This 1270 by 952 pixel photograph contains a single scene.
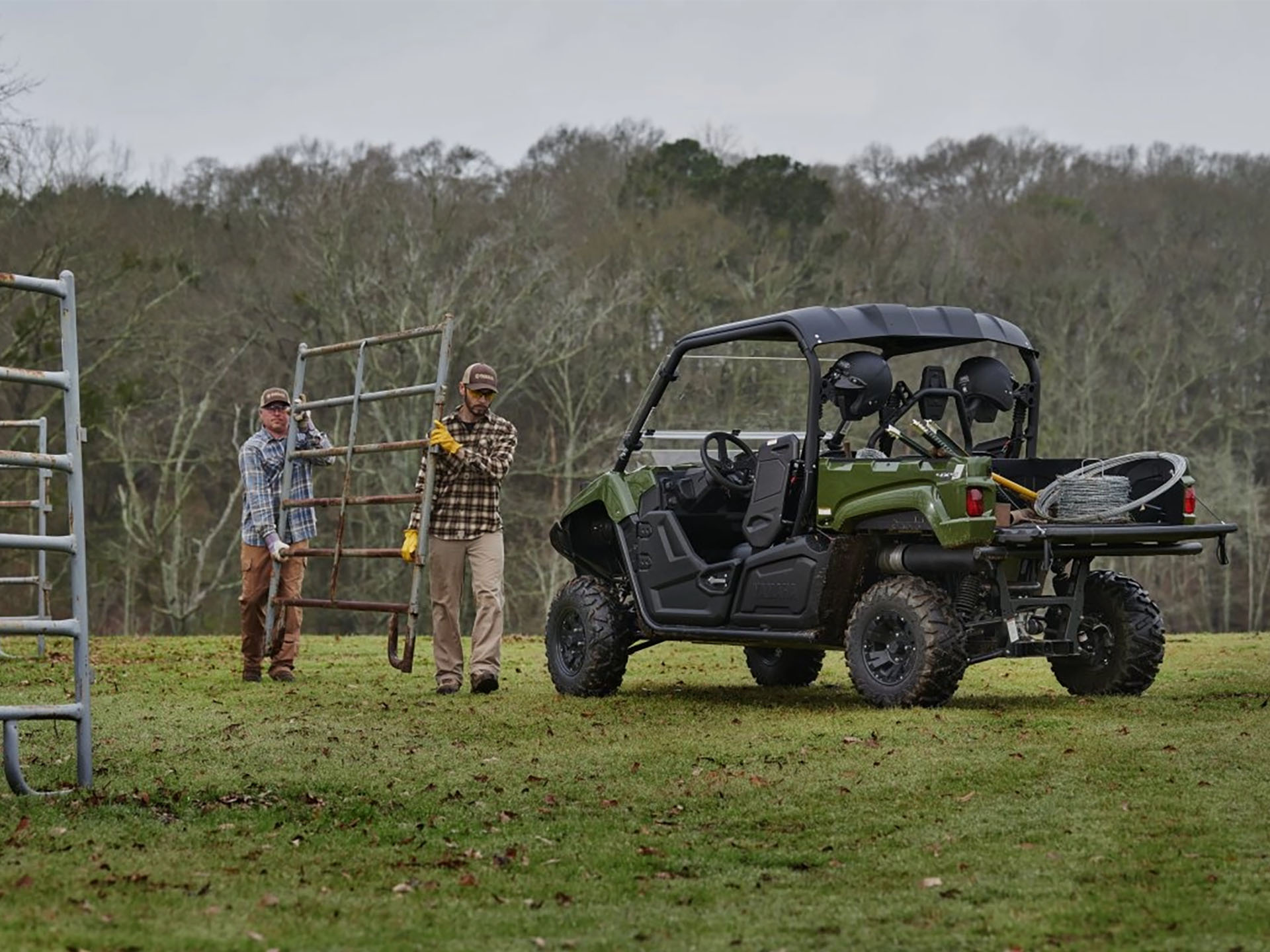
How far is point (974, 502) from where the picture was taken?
31.4 ft

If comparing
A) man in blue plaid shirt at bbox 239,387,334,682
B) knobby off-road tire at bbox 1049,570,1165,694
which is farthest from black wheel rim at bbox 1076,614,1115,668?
man in blue plaid shirt at bbox 239,387,334,682

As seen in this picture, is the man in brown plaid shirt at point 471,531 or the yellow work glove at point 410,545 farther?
the man in brown plaid shirt at point 471,531

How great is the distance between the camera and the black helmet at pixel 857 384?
1062 cm

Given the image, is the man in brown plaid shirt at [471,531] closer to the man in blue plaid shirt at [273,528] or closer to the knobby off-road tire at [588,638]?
the knobby off-road tire at [588,638]

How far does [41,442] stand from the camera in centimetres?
1433

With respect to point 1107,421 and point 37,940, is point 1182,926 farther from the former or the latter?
point 1107,421

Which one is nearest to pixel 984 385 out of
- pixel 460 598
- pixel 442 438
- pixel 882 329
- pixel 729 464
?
pixel 882 329

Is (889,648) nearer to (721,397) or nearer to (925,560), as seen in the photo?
(925,560)

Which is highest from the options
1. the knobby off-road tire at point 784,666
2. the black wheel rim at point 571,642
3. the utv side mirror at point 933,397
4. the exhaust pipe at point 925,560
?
the utv side mirror at point 933,397

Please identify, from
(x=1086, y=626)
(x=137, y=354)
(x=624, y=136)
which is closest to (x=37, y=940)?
(x=1086, y=626)

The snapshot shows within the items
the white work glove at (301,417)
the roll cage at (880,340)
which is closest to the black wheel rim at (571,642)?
the roll cage at (880,340)

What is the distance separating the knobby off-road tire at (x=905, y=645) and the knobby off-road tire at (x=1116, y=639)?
973 mm

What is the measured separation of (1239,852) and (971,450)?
4.93 m

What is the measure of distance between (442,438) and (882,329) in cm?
271
